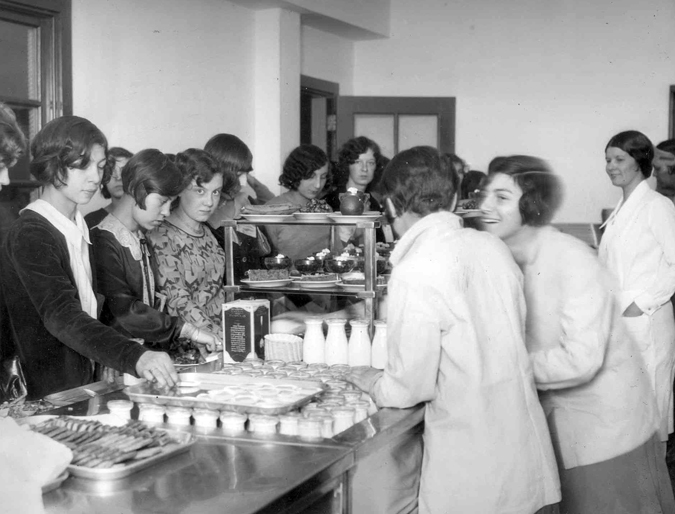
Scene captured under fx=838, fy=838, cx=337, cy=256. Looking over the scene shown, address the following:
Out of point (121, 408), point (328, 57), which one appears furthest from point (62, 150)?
point (328, 57)

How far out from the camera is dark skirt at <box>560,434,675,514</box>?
2.38m

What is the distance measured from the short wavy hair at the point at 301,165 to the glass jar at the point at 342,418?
8.36 feet

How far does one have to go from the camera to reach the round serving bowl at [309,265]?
3.01 metres

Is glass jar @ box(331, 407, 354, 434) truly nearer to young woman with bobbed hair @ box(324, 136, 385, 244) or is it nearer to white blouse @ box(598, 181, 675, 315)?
white blouse @ box(598, 181, 675, 315)

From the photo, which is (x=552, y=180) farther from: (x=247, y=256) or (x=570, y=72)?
(x=570, y=72)

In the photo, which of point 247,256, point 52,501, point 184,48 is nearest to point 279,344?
point 247,256

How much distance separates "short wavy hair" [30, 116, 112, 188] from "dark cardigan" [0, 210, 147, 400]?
0.13 meters

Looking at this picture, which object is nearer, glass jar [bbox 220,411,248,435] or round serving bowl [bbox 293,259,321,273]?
glass jar [bbox 220,411,248,435]

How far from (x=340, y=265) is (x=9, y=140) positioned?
1195 mm

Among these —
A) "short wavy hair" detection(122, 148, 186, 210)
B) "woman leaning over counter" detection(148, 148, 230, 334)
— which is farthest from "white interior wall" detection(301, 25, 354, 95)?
"short wavy hair" detection(122, 148, 186, 210)

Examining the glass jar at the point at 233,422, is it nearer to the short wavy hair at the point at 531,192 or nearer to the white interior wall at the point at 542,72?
the short wavy hair at the point at 531,192

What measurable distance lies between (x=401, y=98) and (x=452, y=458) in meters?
5.03

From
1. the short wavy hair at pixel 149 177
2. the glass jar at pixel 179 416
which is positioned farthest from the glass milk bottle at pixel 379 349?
the short wavy hair at pixel 149 177

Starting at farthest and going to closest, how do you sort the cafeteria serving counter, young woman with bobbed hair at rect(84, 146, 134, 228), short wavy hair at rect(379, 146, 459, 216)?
young woman with bobbed hair at rect(84, 146, 134, 228) → short wavy hair at rect(379, 146, 459, 216) → the cafeteria serving counter
